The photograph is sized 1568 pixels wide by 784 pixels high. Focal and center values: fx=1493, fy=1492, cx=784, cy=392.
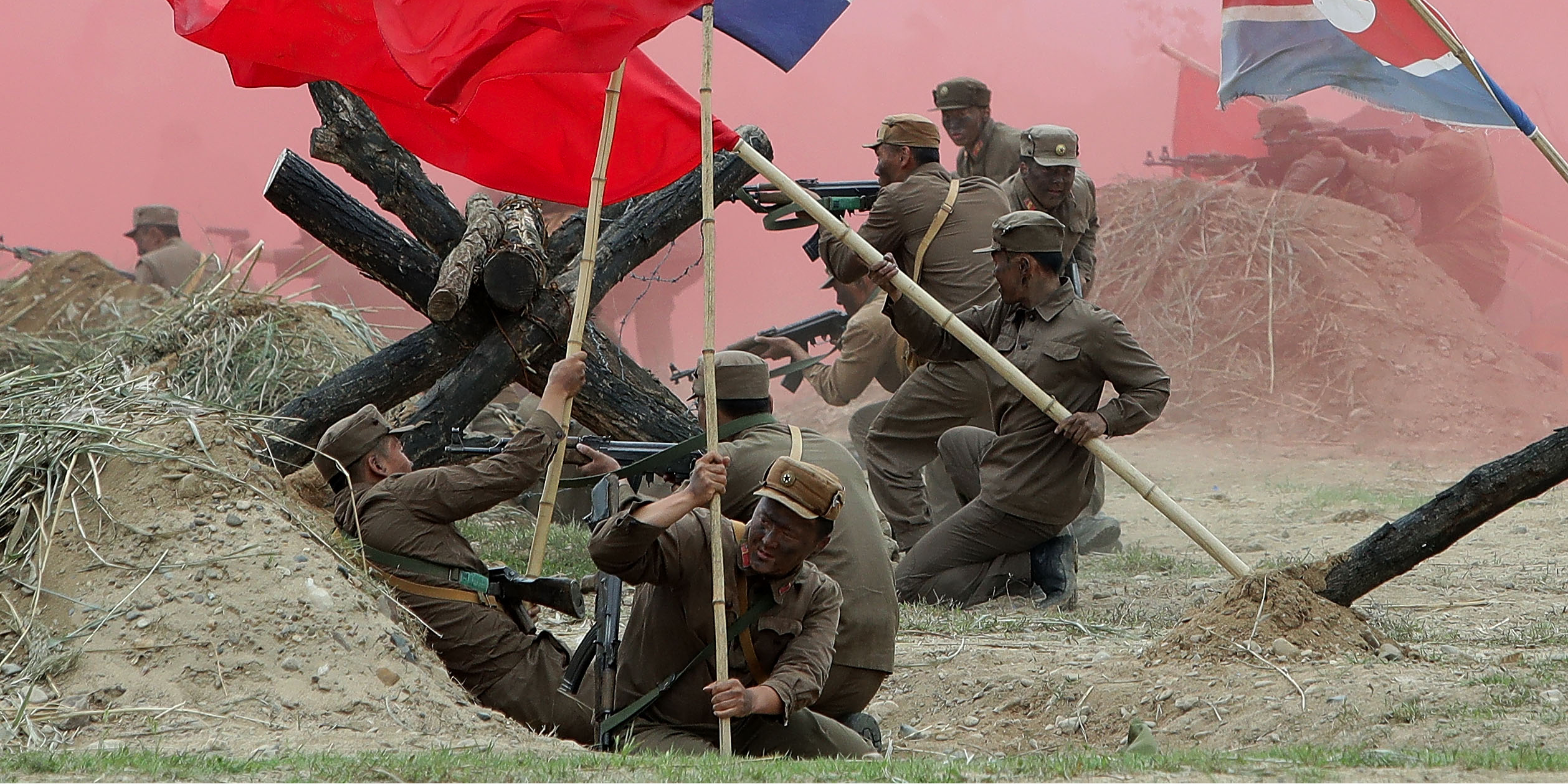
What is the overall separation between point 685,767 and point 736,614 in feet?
2.76

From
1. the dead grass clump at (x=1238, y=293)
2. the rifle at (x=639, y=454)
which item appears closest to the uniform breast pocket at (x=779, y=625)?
the rifle at (x=639, y=454)

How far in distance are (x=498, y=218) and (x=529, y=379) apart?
886 millimetres

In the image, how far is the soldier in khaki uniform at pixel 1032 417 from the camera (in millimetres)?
6480

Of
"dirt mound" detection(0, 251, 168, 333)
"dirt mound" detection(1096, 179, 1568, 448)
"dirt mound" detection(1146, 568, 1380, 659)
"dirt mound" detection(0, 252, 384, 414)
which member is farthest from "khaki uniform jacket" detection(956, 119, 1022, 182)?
"dirt mound" detection(1096, 179, 1568, 448)

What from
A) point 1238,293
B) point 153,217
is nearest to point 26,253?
point 153,217

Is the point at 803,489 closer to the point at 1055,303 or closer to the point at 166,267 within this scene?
the point at 1055,303

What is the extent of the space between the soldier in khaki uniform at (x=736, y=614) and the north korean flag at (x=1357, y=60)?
3.60 m

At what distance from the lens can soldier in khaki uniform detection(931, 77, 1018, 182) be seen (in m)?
9.13

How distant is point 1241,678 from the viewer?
5.20 m

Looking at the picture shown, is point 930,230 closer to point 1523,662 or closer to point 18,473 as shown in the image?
point 1523,662

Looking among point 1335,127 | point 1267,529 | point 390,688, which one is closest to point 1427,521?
point 390,688

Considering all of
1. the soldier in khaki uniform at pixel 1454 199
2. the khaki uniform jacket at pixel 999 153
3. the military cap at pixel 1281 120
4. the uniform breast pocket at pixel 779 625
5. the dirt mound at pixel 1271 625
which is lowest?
the dirt mound at pixel 1271 625

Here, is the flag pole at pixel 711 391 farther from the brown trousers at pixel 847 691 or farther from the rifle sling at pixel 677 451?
the brown trousers at pixel 847 691

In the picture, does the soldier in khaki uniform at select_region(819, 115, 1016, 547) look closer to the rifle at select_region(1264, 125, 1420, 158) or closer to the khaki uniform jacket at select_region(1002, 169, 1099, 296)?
the khaki uniform jacket at select_region(1002, 169, 1099, 296)
